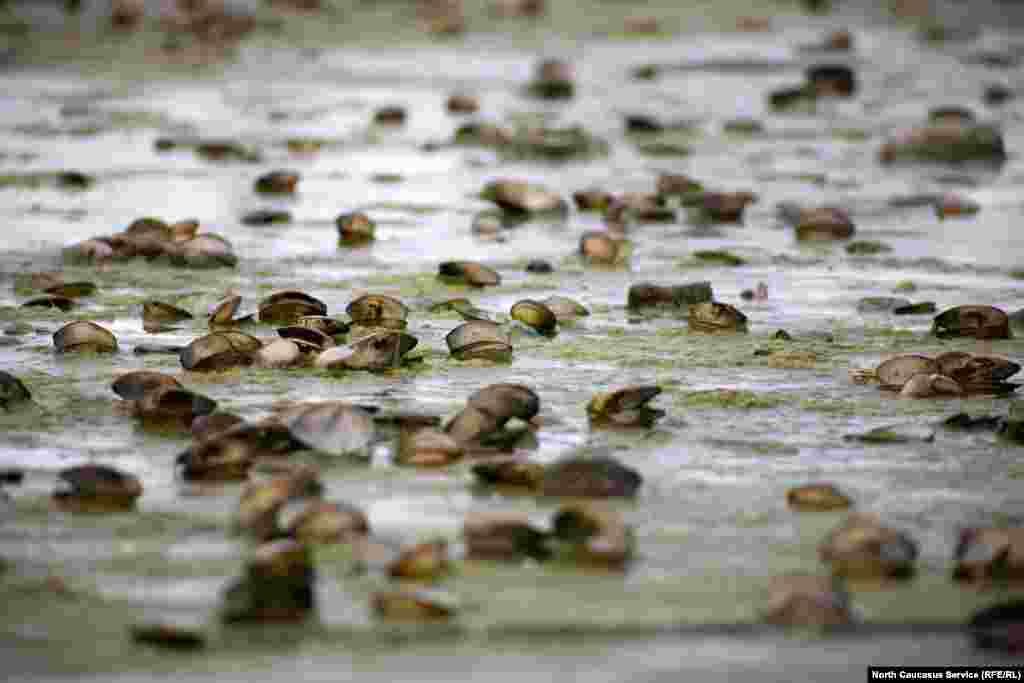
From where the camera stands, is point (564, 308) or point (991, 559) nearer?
point (991, 559)

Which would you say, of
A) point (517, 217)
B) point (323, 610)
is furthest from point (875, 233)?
point (323, 610)

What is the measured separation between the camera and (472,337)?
417 centimetres

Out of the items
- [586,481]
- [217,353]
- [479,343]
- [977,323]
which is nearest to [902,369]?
[977,323]

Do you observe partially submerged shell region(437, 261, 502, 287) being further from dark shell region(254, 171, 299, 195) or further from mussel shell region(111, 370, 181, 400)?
dark shell region(254, 171, 299, 195)

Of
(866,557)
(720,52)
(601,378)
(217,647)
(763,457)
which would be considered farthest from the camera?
(720,52)

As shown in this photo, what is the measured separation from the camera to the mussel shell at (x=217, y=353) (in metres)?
3.98

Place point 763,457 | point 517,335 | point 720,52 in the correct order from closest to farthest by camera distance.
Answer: point 763,457 → point 517,335 → point 720,52

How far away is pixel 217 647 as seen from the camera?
2334mm

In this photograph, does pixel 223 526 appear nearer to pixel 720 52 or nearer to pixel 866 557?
pixel 866 557

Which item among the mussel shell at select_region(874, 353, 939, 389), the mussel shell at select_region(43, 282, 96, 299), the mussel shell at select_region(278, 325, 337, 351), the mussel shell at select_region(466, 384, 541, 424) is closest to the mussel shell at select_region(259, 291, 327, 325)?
the mussel shell at select_region(278, 325, 337, 351)

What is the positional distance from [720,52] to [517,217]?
19.3 feet

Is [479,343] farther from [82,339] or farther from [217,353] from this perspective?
[82,339]

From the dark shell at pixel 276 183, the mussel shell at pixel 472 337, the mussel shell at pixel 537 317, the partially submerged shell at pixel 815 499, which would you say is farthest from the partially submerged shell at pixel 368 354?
the dark shell at pixel 276 183

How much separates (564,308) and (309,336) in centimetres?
76
